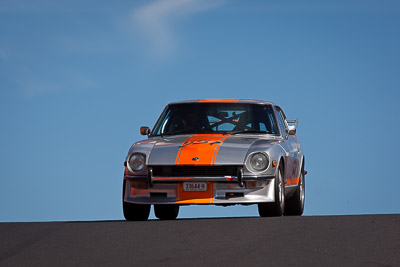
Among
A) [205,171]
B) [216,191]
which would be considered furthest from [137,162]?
[216,191]

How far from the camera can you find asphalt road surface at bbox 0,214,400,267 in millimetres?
7004

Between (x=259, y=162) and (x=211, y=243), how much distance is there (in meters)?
3.26

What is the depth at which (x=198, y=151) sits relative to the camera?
36.6ft

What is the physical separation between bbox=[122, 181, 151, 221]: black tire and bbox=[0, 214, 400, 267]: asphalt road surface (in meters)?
1.32

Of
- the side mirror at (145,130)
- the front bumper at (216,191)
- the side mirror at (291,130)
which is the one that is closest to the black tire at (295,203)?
the side mirror at (291,130)

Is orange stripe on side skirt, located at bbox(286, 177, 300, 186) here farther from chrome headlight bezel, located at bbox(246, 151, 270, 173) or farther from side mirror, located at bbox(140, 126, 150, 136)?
side mirror, located at bbox(140, 126, 150, 136)

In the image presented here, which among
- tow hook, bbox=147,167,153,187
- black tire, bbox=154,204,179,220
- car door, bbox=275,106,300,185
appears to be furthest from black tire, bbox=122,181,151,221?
black tire, bbox=154,204,179,220

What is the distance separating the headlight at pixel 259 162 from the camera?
1105cm

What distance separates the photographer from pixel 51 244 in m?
8.27

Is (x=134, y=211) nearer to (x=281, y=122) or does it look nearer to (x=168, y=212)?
(x=168, y=212)

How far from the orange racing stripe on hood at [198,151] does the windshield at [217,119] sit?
88cm

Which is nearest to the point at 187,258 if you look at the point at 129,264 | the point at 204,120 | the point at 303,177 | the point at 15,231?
the point at 129,264

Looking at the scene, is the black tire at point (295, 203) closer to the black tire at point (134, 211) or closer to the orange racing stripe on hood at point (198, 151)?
the orange racing stripe on hood at point (198, 151)

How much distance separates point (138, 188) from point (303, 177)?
4303 millimetres
